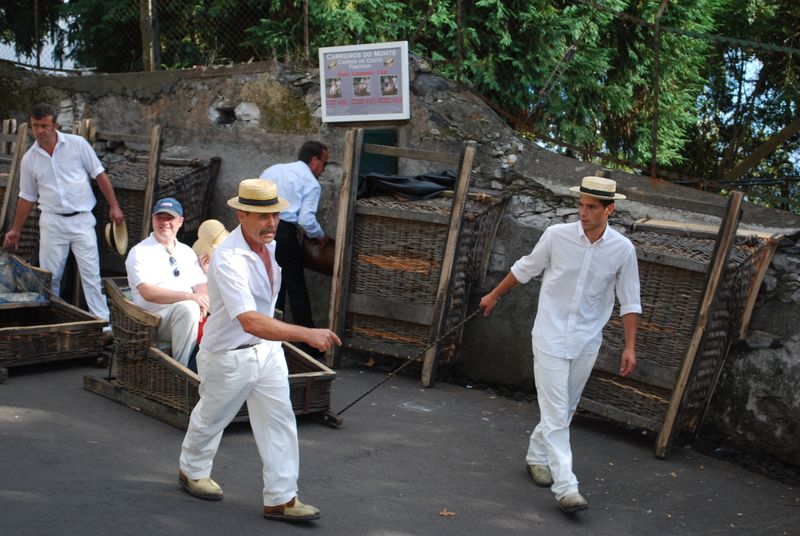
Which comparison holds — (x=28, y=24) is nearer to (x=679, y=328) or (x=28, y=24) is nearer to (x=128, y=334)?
(x=128, y=334)

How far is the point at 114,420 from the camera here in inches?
246

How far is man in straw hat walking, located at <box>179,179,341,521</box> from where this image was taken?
4.67 meters

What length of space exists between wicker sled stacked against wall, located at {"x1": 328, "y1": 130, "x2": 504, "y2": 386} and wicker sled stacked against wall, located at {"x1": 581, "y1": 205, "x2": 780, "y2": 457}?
142 centimetres

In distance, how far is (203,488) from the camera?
4.98 metres

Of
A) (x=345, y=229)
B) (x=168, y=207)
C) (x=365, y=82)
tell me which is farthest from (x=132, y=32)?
(x=168, y=207)

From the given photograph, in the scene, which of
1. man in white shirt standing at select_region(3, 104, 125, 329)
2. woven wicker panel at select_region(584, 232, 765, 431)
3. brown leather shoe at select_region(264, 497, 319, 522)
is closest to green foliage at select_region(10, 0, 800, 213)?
man in white shirt standing at select_region(3, 104, 125, 329)

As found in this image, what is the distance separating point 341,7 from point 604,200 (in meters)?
6.71

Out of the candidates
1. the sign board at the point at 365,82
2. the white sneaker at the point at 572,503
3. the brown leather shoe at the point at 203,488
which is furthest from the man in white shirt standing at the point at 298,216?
the white sneaker at the point at 572,503

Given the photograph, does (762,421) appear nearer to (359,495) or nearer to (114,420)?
(359,495)

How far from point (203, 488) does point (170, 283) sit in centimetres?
220

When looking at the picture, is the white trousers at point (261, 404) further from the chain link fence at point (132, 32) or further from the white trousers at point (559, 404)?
the chain link fence at point (132, 32)

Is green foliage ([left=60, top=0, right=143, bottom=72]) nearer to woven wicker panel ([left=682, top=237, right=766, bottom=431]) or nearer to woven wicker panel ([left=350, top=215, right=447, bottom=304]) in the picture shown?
woven wicker panel ([left=350, top=215, right=447, bottom=304])

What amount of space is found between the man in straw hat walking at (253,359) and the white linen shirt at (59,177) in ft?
13.6

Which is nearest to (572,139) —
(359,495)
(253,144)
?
(253,144)
